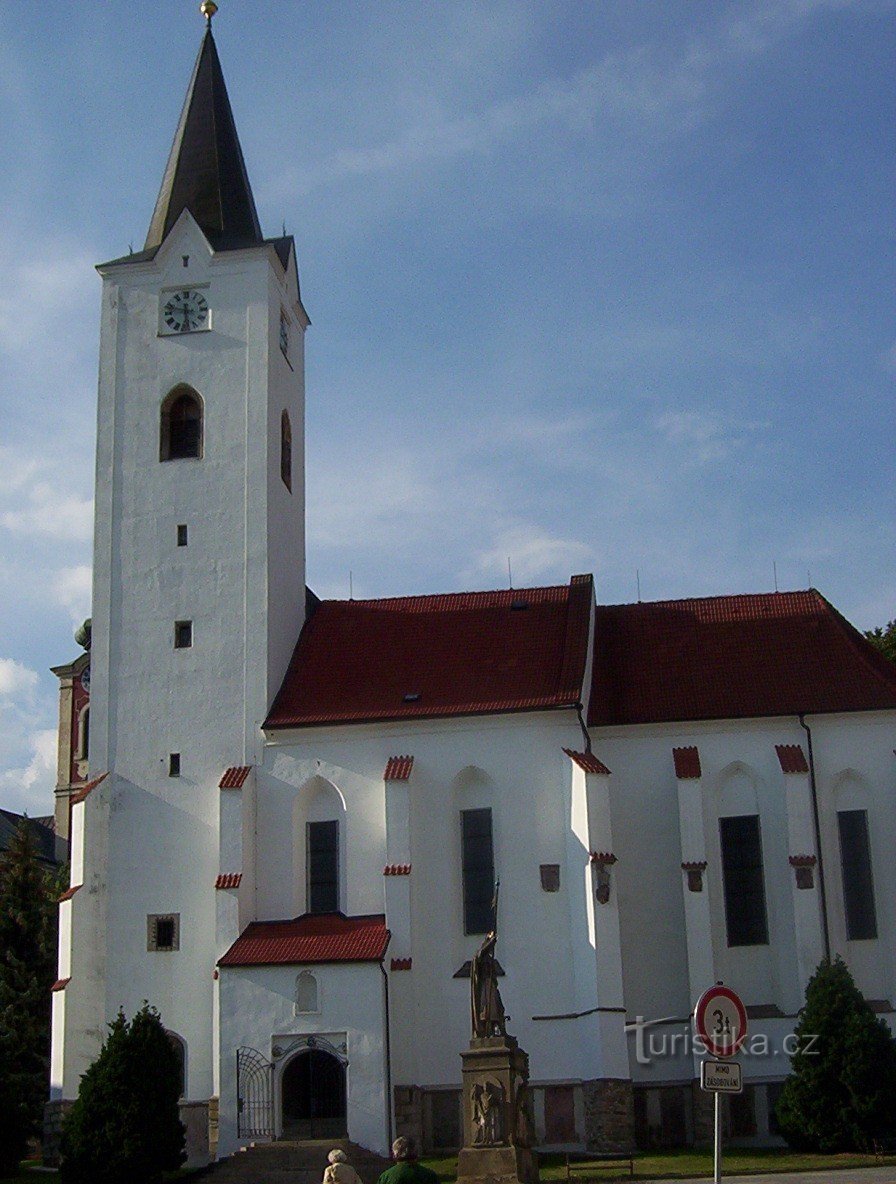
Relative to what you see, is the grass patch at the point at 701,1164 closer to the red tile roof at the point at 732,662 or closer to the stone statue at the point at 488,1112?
the stone statue at the point at 488,1112

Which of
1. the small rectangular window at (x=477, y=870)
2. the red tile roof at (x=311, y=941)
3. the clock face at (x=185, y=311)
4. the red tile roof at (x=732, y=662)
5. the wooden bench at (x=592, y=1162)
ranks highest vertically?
the clock face at (x=185, y=311)

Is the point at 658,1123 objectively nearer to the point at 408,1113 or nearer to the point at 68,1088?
the point at 408,1113

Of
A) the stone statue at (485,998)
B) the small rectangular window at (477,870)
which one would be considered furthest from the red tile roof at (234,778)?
the stone statue at (485,998)

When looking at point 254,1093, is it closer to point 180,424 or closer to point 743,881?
point 743,881

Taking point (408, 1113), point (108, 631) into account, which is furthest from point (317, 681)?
point (408, 1113)

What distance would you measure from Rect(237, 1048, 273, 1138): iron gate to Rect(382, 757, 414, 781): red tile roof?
6635 mm

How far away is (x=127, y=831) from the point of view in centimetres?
3547

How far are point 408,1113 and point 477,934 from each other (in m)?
4.14

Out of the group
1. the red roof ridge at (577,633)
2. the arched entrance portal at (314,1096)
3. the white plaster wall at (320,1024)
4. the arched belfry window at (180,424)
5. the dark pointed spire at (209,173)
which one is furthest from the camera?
the dark pointed spire at (209,173)

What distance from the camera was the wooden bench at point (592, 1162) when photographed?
2789cm

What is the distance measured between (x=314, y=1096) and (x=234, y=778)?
7254mm

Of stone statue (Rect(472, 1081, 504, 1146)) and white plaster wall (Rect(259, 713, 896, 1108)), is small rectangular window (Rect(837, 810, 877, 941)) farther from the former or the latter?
stone statue (Rect(472, 1081, 504, 1146))

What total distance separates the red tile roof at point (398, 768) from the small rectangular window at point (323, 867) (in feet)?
6.04

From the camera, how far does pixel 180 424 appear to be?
38969 mm
